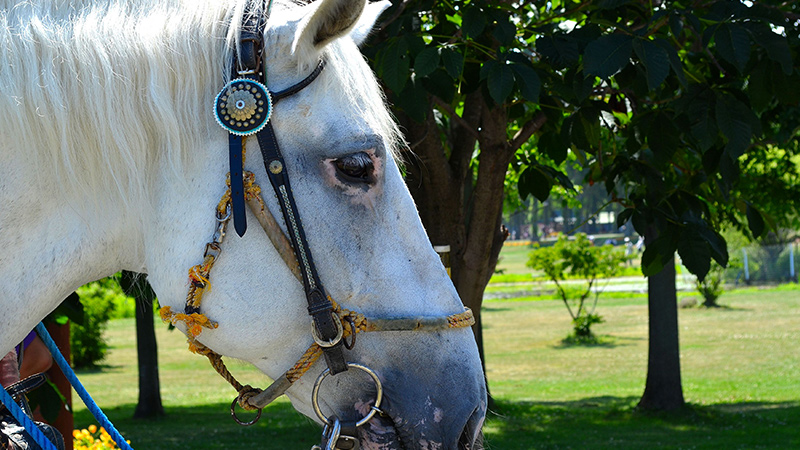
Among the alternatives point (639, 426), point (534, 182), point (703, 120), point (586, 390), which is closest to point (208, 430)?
point (639, 426)

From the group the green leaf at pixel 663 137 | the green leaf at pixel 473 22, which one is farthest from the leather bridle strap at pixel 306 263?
the green leaf at pixel 663 137

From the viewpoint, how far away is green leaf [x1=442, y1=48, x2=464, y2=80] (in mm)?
3025

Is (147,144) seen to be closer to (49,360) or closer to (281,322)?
(281,322)

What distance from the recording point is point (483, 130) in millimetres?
4238

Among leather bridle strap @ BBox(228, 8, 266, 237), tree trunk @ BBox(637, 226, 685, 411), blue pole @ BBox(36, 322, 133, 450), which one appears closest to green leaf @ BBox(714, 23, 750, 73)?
leather bridle strap @ BBox(228, 8, 266, 237)

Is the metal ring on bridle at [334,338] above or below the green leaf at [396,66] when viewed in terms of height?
below

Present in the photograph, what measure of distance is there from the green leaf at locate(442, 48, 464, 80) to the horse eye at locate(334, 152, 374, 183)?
1574 millimetres

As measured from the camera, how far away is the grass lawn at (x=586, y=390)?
9367 mm

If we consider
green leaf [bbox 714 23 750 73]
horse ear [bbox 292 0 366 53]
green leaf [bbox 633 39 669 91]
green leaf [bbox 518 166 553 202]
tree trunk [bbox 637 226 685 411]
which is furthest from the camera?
tree trunk [bbox 637 226 685 411]

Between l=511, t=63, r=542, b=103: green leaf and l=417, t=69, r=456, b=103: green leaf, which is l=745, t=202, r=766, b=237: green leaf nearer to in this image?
l=511, t=63, r=542, b=103: green leaf

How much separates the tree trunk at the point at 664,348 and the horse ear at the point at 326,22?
981 centimetres

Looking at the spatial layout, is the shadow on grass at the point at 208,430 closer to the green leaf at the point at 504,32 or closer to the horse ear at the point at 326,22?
the green leaf at the point at 504,32

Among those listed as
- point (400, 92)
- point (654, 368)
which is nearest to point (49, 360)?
point (400, 92)

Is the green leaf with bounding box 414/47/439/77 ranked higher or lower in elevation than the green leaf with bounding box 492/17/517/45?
lower
